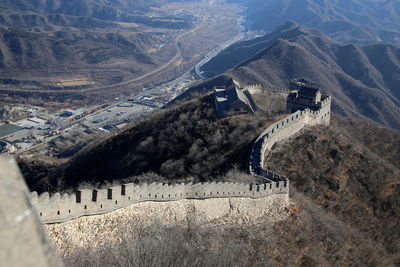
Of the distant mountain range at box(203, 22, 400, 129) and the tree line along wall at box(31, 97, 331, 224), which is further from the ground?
the tree line along wall at box(31, 97, 331, 224)

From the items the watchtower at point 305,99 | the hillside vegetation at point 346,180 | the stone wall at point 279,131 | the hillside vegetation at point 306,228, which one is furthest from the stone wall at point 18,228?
the watchtower at point 305,99

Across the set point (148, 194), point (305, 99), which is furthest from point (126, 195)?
point (305, 99)

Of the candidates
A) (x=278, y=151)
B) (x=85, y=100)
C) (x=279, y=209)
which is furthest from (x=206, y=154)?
(x=85, y=100)

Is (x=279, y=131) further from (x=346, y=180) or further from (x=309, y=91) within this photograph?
(x=309, y=91)

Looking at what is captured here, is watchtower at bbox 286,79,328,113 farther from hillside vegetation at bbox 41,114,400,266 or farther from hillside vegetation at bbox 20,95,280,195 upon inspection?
hillside vegetation at bbox 20,95,280,195

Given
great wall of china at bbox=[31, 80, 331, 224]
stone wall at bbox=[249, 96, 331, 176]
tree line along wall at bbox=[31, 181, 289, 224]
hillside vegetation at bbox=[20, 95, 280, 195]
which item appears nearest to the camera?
tree line along wall at bbox=[31, 181, 289, 224]

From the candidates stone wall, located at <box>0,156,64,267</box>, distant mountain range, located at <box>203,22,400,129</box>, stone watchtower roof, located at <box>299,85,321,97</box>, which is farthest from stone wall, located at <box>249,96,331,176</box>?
distant mountain range, located at <box>203,22,400,129</box>

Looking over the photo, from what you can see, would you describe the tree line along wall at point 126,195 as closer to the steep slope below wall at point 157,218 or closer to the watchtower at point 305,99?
the steep slope below wall at point 157,218

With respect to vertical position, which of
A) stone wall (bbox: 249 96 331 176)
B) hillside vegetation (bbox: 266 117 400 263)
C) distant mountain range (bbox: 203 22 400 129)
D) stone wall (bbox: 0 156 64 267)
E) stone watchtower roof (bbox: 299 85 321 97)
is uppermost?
stone wall (bbox: 0 156 64 267)
